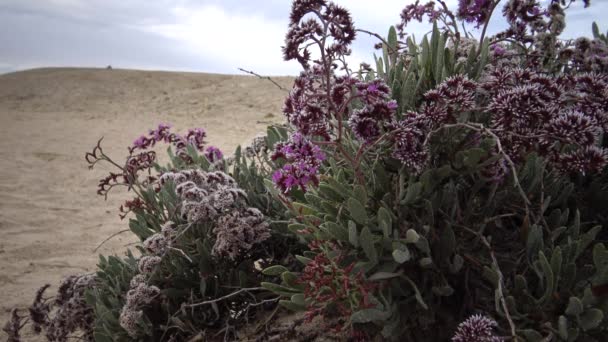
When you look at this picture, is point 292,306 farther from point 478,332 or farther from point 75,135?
point 75,135

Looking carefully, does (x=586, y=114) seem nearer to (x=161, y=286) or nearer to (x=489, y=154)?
(x=489, y=154)

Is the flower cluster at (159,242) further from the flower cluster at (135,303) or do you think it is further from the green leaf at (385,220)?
the green leaf at (385,220)

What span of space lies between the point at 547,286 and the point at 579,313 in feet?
0.43

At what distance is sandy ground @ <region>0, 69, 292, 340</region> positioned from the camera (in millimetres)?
5332

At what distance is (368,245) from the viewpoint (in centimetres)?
202

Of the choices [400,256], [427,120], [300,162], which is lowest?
[400,256]

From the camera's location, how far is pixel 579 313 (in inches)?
72.7

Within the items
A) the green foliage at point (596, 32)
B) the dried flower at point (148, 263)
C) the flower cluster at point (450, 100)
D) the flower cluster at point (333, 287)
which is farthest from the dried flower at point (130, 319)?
the green foliage at point (596, 32)

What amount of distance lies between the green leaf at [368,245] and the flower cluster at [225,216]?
0.73 m

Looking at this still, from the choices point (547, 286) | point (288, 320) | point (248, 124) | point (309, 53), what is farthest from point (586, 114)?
point (248, 124)

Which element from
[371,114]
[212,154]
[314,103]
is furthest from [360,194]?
[212,154]

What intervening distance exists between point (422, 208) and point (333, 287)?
0.51 m

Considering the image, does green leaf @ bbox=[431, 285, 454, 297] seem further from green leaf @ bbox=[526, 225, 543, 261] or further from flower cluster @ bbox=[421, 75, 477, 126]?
flower cluster @ bbox=[421, 75, 477, 126]

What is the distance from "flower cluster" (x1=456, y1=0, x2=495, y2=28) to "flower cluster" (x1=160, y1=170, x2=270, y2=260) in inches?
57.0
